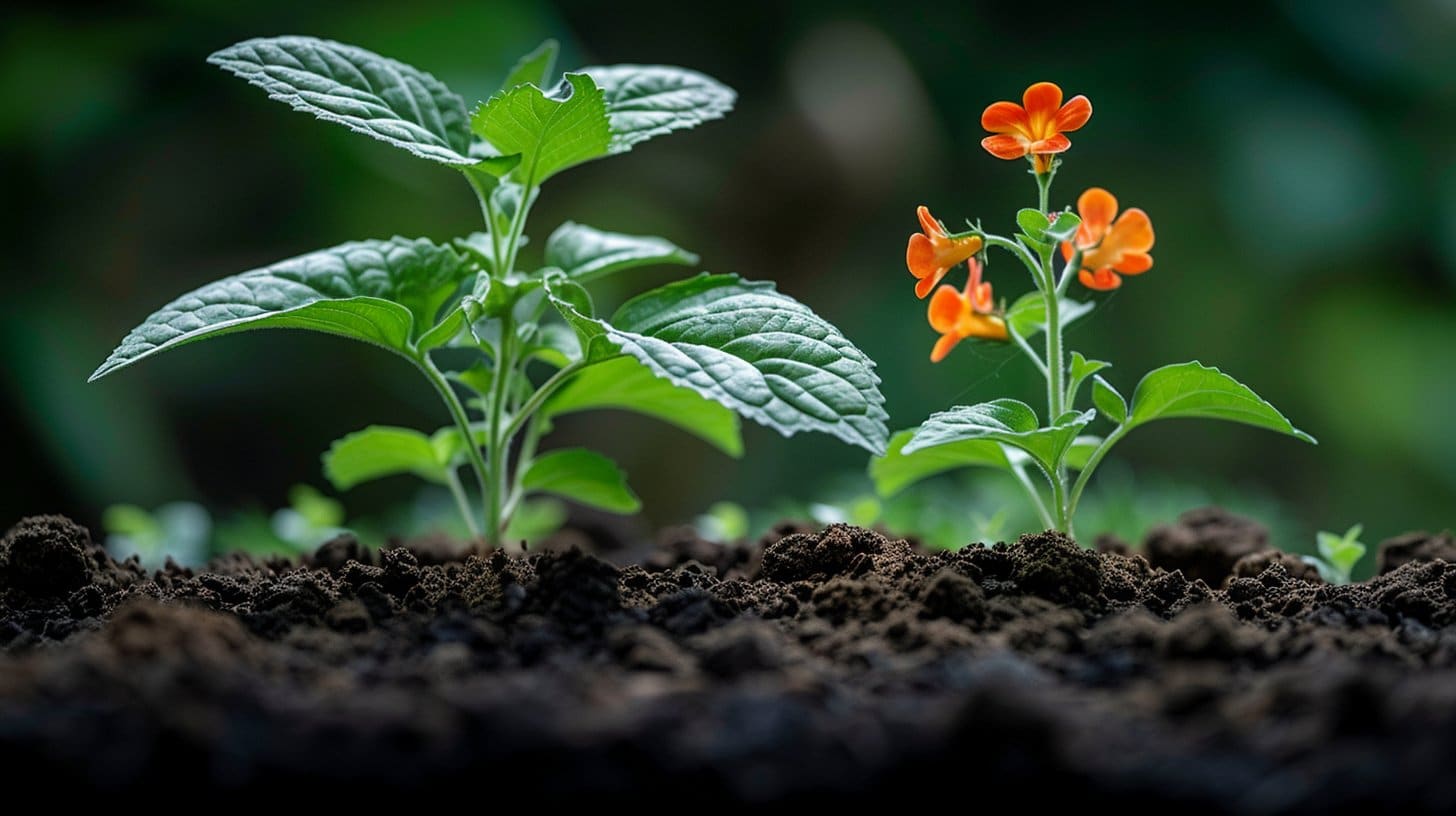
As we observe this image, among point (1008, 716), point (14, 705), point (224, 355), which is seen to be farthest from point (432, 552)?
point (224, 355)

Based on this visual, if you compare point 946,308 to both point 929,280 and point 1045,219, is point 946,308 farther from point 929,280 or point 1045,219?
point 1045,219

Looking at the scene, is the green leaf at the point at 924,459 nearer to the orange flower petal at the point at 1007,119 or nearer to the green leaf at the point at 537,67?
the orange flower petal at the point at 1007,119

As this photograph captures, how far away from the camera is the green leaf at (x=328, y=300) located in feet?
3.50

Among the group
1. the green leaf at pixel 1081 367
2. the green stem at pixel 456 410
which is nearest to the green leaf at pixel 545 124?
the green stem at pixel 456 410

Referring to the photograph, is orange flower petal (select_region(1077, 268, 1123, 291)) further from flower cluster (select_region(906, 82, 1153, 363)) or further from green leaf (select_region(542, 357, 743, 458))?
green leaf (select_region(542, 357, 743, 458))

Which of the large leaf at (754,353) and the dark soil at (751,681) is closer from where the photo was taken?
the dark soil at (751,681)

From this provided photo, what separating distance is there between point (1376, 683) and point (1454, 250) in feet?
12.2

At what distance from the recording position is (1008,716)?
61 centimetres

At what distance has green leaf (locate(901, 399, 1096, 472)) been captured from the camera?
1024 millimetres

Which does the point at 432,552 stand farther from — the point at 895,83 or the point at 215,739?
the point at 895,83

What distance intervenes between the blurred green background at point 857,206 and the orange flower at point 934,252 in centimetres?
227

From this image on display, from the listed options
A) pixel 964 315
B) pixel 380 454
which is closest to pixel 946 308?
pixel 964 315

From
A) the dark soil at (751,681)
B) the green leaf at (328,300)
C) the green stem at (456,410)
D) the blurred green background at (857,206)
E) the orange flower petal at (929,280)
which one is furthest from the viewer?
the blurred green background at (857,206)

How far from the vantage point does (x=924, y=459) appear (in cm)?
131
